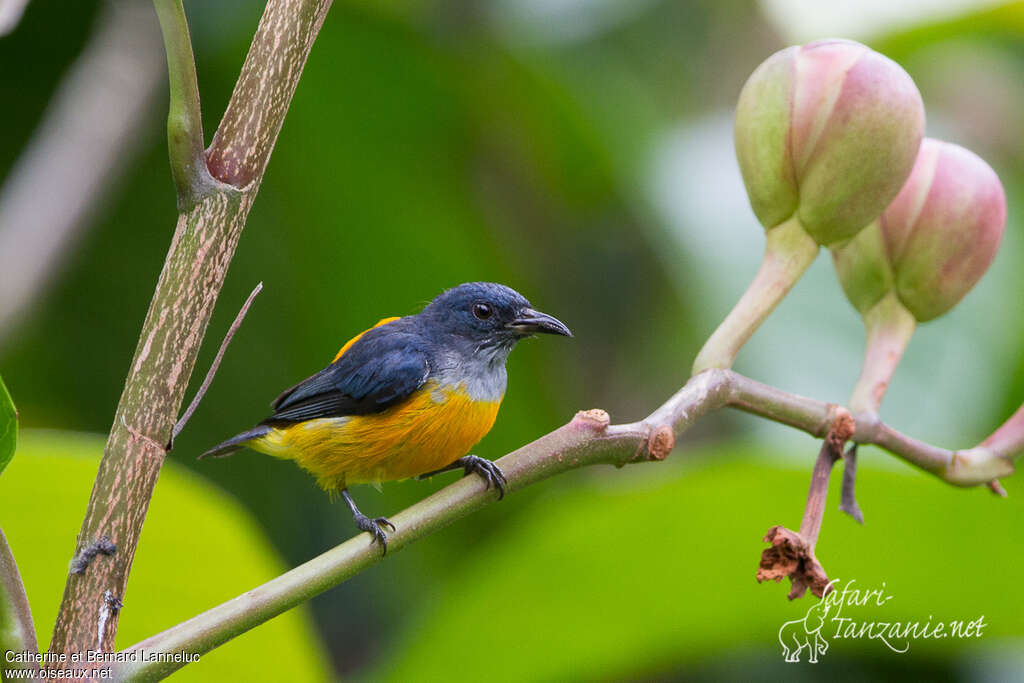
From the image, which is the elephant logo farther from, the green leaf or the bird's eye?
the green leaf

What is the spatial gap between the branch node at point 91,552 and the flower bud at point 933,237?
100 cm

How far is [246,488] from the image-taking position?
304 centimetres

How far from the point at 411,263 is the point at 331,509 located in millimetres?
820

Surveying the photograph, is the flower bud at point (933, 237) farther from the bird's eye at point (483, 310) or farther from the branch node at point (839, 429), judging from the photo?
the bird's eye at point (483, 310)

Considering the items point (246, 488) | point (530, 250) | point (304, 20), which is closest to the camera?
point (304, 20)

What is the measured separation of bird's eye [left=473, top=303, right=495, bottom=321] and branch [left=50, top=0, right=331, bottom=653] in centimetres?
103

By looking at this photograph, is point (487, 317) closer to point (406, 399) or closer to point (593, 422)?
point (406, 399)

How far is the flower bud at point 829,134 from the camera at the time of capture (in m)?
1.22

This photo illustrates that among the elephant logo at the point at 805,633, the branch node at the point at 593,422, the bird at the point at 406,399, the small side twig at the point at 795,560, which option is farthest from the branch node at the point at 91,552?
the elephant logo at the point at 805,633

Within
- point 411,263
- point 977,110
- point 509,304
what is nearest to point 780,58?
point 509,304

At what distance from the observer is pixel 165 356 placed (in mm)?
908

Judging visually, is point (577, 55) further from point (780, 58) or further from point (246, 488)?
point (780, 58)

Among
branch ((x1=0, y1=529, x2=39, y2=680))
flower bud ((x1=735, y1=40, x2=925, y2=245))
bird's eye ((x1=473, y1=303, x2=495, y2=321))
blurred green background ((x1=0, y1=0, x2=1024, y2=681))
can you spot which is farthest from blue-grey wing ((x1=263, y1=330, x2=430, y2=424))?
branch ((x1=0, y1=529, x2=39, y2=680))

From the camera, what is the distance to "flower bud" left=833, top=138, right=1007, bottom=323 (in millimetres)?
1346
